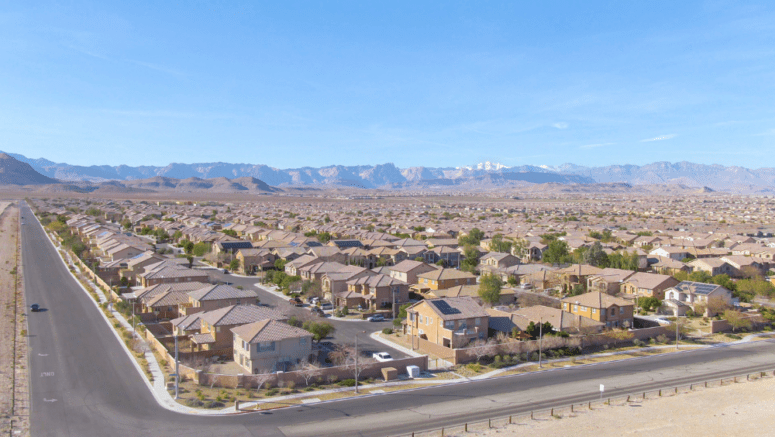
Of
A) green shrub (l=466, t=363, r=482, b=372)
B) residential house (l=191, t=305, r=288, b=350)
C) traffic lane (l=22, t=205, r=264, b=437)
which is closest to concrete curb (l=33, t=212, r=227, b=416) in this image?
traffic lane (l=22, t=205, r=264, b=437)

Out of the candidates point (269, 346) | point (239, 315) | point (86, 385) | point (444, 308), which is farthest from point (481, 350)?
point (86, 385)

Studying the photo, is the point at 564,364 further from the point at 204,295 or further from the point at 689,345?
the point at 204,295

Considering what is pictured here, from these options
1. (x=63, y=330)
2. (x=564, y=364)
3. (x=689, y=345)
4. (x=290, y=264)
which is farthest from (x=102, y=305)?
(x=689, y=345)

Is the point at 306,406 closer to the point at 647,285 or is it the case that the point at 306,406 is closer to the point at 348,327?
the point at 348,327

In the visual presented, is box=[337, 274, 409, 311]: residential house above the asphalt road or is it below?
above

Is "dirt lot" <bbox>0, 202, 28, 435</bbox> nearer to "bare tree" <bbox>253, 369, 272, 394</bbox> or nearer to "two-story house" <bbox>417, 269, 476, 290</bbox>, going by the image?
"bare tree" <bbox>253, 369, 272, 394</bbox>
